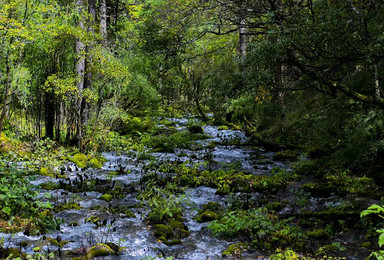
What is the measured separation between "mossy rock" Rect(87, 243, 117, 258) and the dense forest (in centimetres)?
2

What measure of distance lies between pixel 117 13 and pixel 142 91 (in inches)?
226

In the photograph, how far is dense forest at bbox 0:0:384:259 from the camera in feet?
16.9

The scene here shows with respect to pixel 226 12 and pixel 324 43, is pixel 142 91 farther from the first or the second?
pixel 324 43

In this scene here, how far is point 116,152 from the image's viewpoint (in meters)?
12.7

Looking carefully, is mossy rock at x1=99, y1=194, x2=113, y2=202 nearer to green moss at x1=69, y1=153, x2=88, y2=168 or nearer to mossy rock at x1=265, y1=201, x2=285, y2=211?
green moss at x1=69, y1=153, x2=88, y2=168

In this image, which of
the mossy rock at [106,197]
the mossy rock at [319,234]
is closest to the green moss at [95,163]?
the mossy rock at [106,197]

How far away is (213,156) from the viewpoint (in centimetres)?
1236

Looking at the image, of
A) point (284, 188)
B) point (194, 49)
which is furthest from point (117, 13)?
point (284, 188)

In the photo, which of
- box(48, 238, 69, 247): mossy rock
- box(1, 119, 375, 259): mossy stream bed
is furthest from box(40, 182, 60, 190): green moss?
box(48, 238, 69, 247): mossy rock

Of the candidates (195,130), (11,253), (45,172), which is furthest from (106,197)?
(195,130)

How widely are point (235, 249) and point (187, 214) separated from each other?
1977 mm

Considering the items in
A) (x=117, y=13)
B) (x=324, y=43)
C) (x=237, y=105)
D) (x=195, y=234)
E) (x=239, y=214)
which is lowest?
(x=195, y=234)

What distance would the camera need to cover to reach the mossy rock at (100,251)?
4696mm

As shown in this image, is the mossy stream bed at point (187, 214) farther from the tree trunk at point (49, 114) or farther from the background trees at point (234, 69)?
the tree trunk at point (49, 114)
